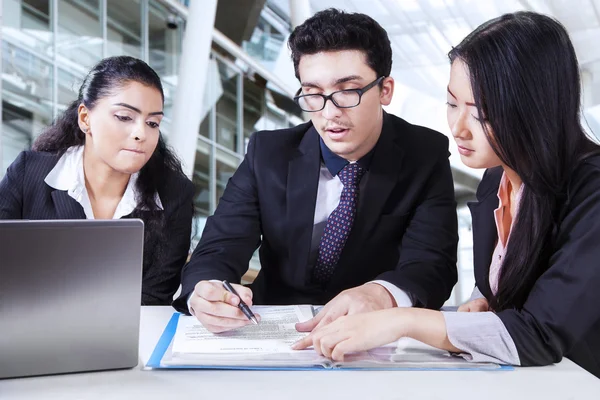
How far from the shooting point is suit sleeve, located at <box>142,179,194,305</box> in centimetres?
189

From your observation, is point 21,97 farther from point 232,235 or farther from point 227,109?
point 232,235

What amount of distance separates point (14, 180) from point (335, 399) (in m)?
1.54

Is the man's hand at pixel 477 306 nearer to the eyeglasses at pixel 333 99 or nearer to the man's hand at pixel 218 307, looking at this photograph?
the man's hand at pixel 218 307

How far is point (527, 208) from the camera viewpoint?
1199mm

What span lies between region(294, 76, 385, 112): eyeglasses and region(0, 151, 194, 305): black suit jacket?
616 mm

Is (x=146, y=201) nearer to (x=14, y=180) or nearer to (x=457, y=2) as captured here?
(x=14, y=180)

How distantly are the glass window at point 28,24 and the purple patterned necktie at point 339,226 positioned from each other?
4.52 m

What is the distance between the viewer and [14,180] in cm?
198

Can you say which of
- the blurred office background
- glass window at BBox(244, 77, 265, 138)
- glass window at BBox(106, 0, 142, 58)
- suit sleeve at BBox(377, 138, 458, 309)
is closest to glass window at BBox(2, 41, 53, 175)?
the blurred office background

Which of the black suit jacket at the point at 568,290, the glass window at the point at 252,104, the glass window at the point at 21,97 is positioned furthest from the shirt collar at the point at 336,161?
the glass window at the point at 252,104

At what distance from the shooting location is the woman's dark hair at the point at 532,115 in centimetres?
116

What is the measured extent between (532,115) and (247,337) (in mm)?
671

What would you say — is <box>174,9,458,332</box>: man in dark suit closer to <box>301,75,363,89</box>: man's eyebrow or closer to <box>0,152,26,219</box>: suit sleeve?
<box>301,75,363,89</box>: man's eyebrow

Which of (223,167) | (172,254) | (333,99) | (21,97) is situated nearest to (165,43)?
(223,167)
